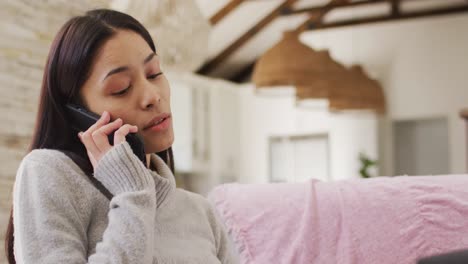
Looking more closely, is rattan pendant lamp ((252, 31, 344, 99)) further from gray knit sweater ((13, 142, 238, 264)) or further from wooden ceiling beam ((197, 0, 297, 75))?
gray knit sweater ((13, 142, 238, 264))

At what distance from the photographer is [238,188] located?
5.26 ft

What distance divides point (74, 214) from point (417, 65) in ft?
25.2

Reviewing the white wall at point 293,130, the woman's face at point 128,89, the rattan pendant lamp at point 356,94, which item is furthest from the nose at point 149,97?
the white wall at point 293,130

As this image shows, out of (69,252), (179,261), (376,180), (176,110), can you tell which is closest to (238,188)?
(376,180)

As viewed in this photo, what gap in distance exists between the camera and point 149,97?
3.67 ft

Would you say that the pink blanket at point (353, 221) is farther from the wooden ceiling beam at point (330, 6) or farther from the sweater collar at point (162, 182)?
the wooden ceiling beam at point (330, 6)

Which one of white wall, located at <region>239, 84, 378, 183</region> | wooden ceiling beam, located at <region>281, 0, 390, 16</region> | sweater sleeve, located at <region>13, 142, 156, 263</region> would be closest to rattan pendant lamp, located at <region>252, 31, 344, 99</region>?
white wall, located at <region>239, 84, 378, 183</region>

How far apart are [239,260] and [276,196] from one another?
168mm

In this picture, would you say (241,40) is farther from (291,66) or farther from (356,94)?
(291,66)

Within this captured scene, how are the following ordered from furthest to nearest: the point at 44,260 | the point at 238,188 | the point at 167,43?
the point at 167,43, the point at 238,188, the point at 44,260

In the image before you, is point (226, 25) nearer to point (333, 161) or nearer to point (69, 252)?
point (333, 161)

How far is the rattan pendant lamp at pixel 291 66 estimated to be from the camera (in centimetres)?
509

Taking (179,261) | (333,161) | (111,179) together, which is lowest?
(333,161)

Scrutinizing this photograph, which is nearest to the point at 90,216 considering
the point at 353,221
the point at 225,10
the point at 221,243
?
the point at 221,243
